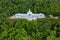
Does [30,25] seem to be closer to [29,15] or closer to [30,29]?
[30,29]

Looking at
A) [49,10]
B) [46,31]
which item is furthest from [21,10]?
[46,31]

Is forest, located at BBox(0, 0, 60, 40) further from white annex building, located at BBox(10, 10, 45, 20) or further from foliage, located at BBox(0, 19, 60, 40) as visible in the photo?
white annex building, located at BBox(10, 10, 45, 20)

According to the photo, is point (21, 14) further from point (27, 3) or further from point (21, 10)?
point (27, 3)

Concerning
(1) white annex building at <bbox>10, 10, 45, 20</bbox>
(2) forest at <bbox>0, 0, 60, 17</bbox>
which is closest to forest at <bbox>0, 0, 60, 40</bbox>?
(2) forest at <bbox>0, 0, 60, 17</bbox>

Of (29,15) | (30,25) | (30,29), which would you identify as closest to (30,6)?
(29,15)

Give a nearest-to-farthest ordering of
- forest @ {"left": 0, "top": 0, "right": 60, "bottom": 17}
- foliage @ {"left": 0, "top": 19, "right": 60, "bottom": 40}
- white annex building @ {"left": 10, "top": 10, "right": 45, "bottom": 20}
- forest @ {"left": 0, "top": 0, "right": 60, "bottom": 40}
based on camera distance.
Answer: foliage @ {"left": 0, "top": 19, "right": 60, "bottom": 40}, forest @ {"left": 0, "top": 0, "right": 60, "bottom": 40}, white annex building @ {"left": 10, "top": 10, "right": 45, "bottom": 20}, forest @ {"left": 0, "top": 0, "right": 60, "bottom": 17}

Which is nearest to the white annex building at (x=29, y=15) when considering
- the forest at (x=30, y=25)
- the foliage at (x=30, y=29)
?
the forest at (x=30, y=25)

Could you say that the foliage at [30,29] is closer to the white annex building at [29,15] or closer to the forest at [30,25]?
the forest at [30,25]

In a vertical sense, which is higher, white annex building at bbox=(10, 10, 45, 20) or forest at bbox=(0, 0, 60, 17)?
forest at bbox=(0, 0, 60, 17)
